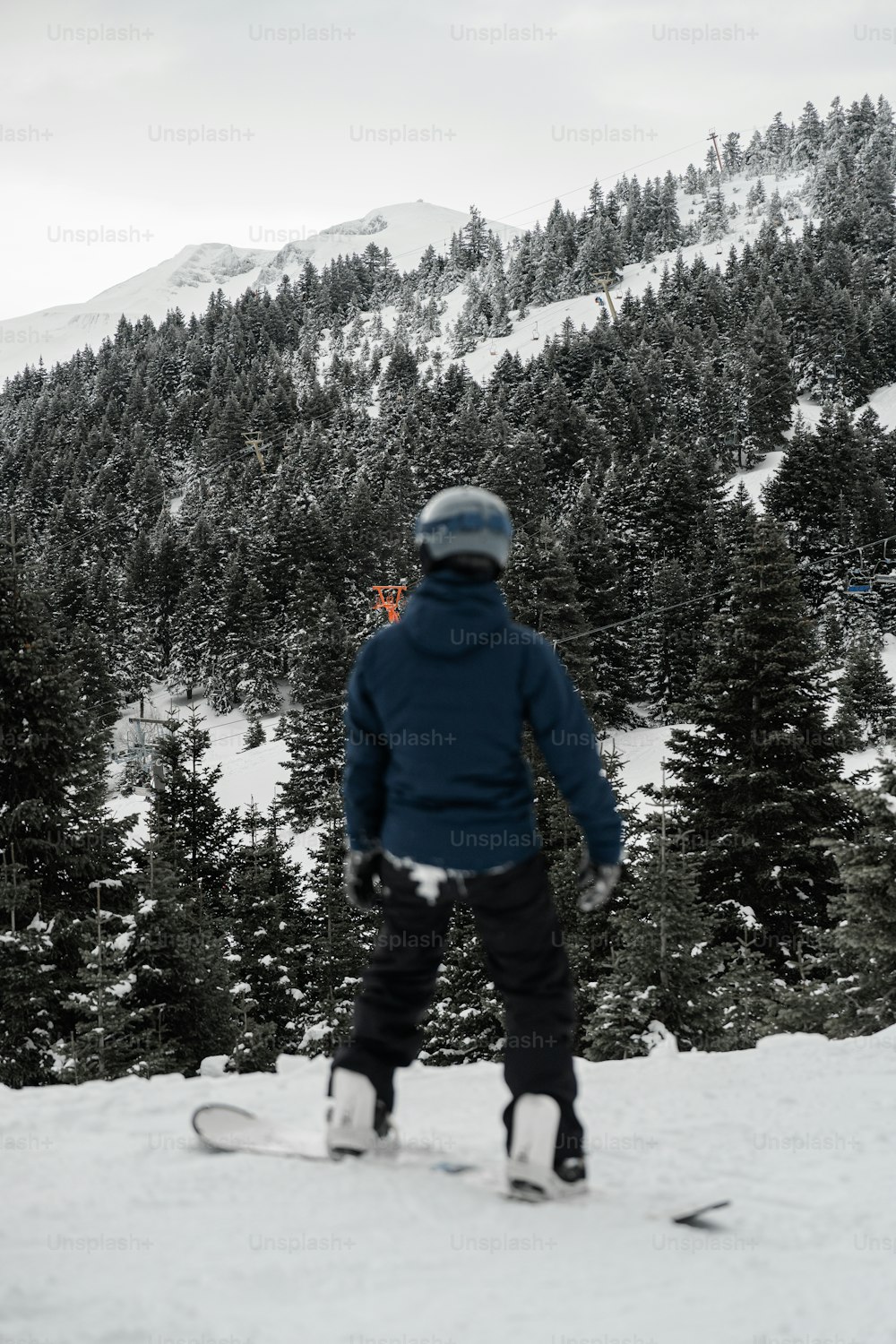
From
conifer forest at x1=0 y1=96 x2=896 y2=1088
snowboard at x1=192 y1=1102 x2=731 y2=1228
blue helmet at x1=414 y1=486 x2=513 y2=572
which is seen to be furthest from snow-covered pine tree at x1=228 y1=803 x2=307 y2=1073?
blue helmet at x1=414 y1=486 x2=513 y2=572

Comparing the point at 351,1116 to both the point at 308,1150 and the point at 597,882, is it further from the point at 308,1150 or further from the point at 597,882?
the point at 597,882

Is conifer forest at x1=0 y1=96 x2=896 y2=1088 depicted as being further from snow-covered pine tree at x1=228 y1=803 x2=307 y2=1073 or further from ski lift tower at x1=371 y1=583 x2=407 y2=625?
ski lift tower at x1=371 y1=583 x2=407 y2=625

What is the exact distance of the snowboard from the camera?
2.94m

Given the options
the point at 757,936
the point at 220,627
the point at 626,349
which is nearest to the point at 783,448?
the point at 626,349

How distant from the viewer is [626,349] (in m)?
86.5

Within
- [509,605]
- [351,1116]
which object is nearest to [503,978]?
[351,1116]

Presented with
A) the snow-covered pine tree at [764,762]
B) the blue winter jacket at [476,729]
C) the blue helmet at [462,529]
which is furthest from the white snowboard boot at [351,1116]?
the snow-covered pine tree at [764,762]

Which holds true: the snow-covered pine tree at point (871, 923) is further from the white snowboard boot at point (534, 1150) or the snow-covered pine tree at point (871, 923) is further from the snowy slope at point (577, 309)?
the snowy slope at point (577, 309)

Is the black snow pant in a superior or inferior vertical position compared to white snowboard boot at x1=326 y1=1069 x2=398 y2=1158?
superior

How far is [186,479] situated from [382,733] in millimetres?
100351

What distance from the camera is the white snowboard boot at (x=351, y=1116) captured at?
315cm

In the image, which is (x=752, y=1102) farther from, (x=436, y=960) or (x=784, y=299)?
(x=784, y=299)

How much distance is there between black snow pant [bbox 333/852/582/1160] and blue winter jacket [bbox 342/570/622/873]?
12 cm

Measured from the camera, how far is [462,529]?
3.00m
